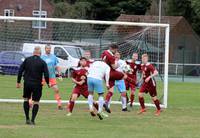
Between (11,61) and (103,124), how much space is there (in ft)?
46.2

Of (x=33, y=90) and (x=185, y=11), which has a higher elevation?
(x=185, y=11)

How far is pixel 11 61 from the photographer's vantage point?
30609 millimetres

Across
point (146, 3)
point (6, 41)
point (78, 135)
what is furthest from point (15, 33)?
point (146, 3)

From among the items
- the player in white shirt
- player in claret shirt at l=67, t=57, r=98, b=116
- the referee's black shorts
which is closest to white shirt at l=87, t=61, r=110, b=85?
the player in white shirt

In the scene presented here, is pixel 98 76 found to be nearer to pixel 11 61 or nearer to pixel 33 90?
pixel 33 90

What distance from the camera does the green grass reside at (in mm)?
15102

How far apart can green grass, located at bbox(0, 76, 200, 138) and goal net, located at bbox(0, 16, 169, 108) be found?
8.38 feet

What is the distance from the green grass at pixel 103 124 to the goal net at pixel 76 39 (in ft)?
8.38

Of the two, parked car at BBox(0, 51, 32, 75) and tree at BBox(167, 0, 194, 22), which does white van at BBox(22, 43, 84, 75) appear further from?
tree at BBox(167, 0, 194, 22)

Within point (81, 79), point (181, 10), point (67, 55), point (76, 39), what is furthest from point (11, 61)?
point (181, 10)

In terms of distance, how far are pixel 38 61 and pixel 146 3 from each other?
65.2 metres

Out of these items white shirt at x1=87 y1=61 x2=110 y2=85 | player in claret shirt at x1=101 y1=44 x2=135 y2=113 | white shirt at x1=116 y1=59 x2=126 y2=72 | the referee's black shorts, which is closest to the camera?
the referee's black shorts

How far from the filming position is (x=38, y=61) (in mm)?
16797

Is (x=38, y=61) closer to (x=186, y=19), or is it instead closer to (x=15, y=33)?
(x=15, y=33)
